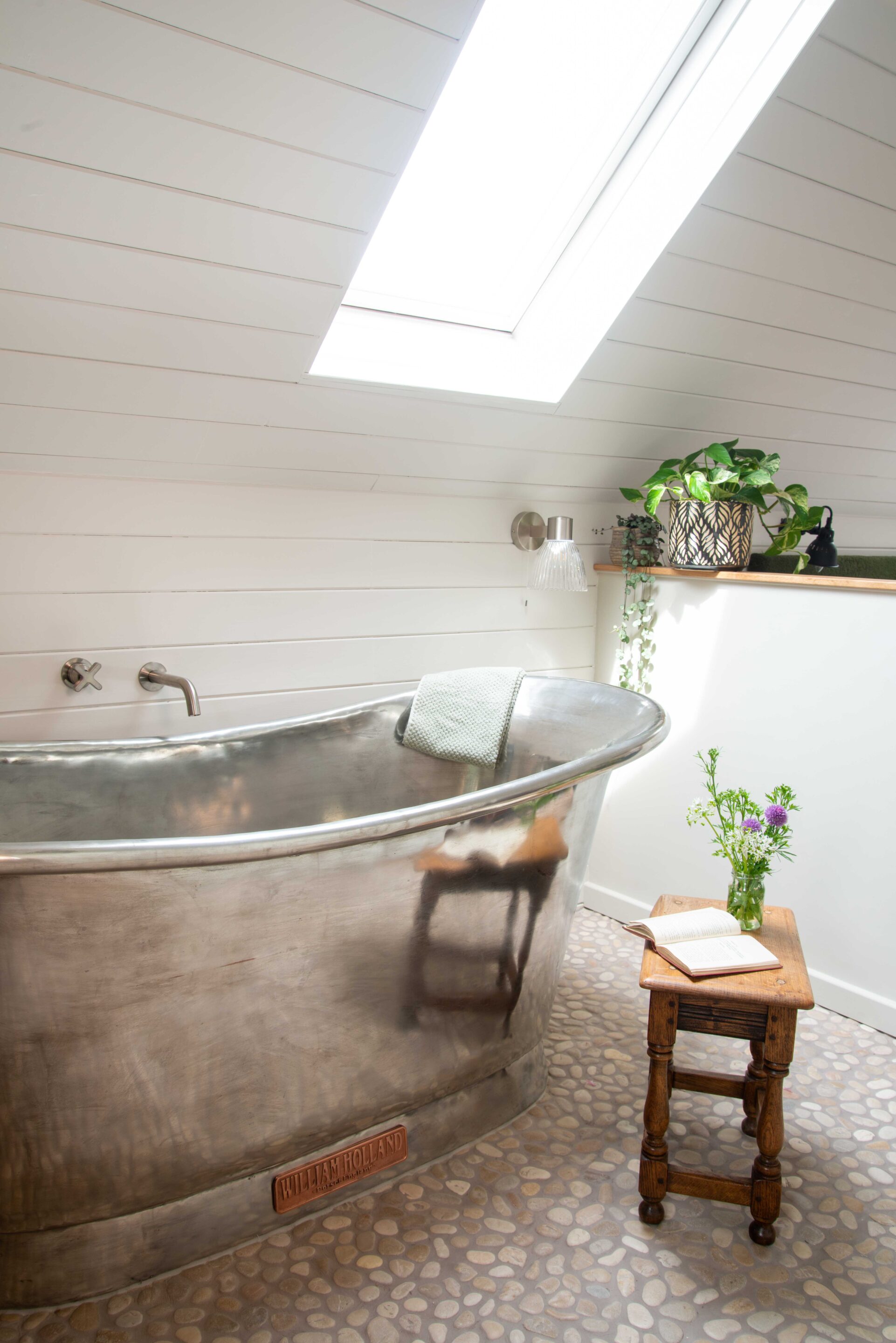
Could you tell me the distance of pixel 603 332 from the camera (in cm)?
205

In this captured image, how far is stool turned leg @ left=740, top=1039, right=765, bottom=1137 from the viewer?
1.57 metres

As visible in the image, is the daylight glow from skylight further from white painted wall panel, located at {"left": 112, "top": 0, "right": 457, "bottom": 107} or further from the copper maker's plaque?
the copper maker's plaque

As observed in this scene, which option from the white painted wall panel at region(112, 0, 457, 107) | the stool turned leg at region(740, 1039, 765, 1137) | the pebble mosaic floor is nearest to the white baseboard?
the pebble mosaic floor

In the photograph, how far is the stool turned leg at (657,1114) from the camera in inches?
56.6

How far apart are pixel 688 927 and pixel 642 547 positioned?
48.8 inches

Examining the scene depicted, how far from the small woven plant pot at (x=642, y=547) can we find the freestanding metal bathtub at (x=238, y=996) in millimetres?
889

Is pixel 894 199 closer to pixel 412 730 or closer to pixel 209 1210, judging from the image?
pixel 412 730

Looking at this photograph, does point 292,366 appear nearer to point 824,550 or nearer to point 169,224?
point 169,224

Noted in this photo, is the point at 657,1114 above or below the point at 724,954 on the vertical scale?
below

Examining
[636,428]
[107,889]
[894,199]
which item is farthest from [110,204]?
[894,199]

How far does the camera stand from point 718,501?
2.28m

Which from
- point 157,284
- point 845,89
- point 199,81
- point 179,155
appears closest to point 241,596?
point 157,284

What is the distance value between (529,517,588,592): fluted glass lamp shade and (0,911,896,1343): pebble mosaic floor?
3.96ft

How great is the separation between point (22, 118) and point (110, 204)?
17 centimetres
